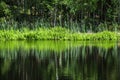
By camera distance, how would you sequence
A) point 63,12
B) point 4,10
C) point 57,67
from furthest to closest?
1. point 63,12
2. point 4,10
3. point 57,67

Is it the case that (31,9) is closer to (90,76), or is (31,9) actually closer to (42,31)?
(42,31)

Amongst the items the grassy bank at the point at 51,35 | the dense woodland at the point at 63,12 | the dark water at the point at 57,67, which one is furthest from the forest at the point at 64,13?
the dark water at the point at 57,67

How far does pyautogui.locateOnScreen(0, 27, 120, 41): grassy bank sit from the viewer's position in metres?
43.2

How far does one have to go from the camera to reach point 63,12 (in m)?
55.1

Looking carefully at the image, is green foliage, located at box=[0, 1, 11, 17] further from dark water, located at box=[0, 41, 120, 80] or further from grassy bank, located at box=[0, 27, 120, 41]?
dark water, located at box=[0, 41, 120, 80]

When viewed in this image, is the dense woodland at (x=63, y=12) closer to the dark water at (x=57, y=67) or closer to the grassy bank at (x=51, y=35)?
the grassy bank at (x=51, y=35)

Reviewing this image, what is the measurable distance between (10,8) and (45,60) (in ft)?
106

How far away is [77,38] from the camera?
43.5 metres

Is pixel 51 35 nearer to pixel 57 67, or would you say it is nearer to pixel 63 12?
pixel 63 12

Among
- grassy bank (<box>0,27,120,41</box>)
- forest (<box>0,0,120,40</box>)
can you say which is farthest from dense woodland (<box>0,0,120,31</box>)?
grassy bank (<box>0,27,120,41</box>)

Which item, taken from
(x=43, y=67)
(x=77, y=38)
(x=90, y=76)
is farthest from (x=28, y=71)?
(x=77, y=38)

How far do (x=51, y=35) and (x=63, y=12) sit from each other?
11349 mm

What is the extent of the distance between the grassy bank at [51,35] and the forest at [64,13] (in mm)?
4266

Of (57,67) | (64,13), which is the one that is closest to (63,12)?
(64,13)
